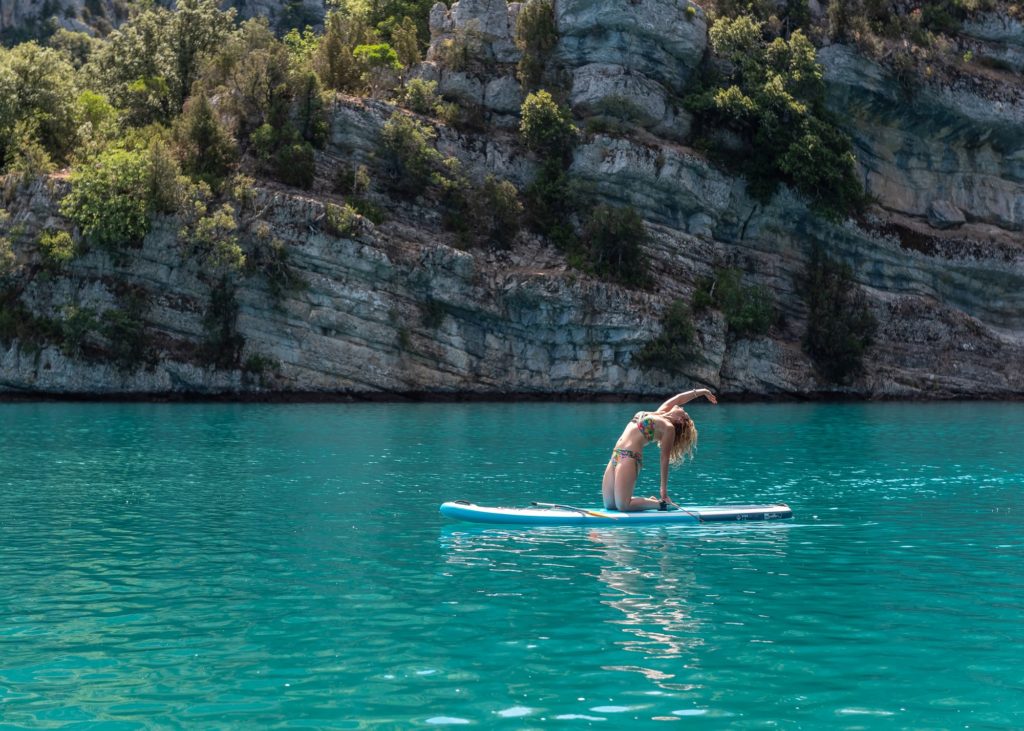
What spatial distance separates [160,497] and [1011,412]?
175 ft

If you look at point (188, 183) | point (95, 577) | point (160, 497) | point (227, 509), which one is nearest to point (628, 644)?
point (95, 577)

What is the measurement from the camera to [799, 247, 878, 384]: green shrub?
7912 cm

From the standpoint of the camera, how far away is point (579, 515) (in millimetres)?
21688

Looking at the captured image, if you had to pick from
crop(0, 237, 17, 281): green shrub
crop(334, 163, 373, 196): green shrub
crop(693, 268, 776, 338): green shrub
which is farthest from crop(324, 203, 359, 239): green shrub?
crop(693, 268, 776, 338): green shrub

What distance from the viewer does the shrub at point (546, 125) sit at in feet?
263

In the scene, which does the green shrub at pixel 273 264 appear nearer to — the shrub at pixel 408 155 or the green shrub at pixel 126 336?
the green shrub at pixel 126 336

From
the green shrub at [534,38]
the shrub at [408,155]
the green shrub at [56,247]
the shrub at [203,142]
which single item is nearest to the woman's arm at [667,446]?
the green shrub at [56,247]

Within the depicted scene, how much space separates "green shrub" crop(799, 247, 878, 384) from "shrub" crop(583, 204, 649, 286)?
1369cm

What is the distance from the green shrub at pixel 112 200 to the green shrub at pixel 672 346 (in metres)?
34.4

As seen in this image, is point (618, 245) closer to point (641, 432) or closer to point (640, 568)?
point (641, 432)

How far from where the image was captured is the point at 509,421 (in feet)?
171

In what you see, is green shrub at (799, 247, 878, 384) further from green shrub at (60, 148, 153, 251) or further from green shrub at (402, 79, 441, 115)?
green shrub at (60, 148, 153, 251)

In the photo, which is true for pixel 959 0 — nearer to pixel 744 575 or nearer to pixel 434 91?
pixel 434 91

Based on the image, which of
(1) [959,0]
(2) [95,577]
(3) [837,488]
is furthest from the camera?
(1) [959,0]
